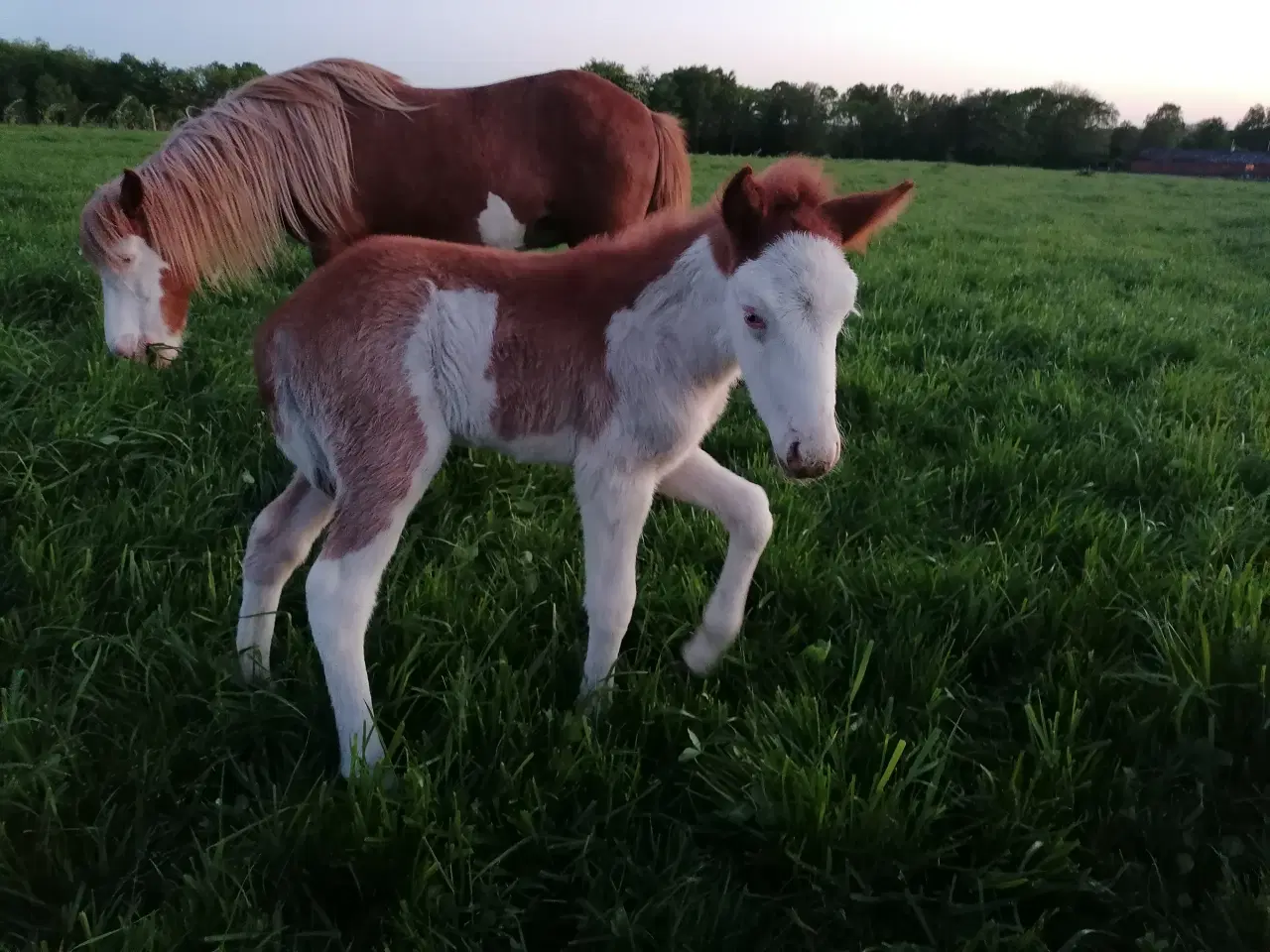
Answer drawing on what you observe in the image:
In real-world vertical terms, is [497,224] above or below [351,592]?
above

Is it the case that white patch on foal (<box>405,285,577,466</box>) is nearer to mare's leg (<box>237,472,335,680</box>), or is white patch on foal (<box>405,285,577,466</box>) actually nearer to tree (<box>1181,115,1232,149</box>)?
mare's leg (<box>237,472,335,680</box>)

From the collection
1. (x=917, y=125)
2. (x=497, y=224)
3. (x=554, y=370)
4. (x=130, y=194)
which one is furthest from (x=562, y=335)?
(x=917, y=125)

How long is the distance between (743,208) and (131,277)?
2948 millimetres

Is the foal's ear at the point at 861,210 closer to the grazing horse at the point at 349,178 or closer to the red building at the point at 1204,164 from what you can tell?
the grazing horse at the point at 349,178

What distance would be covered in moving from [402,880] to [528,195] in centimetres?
316

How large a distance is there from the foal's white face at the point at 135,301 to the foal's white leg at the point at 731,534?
8.57 ft

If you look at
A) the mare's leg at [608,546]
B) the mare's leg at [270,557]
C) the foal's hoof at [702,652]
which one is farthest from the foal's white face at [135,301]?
the foal's hoof at [702,652]

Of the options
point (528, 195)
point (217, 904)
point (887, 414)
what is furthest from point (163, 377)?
point (887, 414)

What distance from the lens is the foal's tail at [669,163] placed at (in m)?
4.15

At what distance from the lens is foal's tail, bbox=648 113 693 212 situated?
415 cm

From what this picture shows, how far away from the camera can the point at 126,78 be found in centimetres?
4403

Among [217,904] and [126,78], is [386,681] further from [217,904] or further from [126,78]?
[126,78]

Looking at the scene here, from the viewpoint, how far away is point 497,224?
3.82 meters

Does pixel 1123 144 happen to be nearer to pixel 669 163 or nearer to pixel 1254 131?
pixel 1254 131
